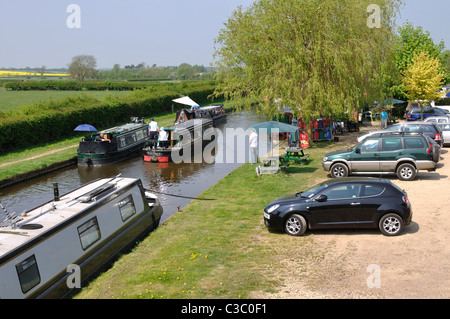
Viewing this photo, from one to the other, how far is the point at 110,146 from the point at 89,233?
16.8m

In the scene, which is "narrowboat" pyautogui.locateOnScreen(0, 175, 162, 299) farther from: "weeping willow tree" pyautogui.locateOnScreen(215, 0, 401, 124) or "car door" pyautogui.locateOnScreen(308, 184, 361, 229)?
"weeping willow tree" pyautogui.locateOnScreen(215, 0, 401, 124)

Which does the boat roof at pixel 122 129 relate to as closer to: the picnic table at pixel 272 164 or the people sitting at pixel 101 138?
the people sitting at pixel 101 138

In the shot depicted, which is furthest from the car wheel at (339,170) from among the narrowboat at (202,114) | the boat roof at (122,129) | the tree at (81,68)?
the tree at (81,68)

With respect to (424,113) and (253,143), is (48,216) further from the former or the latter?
(424,113)

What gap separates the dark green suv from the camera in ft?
58.7

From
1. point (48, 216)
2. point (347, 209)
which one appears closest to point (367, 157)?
point (347, 209)

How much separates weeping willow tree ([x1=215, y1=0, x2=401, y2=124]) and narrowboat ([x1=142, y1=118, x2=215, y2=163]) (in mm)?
4887

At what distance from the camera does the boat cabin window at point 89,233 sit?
34.4 feet

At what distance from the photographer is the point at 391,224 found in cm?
1191

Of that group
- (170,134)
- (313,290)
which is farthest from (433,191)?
(170,134)

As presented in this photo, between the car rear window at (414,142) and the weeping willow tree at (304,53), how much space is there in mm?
8121

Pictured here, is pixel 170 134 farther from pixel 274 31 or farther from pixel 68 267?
pixel 68 267

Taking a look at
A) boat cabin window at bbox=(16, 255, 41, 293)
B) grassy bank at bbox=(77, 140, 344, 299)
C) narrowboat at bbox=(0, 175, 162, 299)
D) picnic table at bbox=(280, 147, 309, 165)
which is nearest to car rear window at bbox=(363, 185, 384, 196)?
grassy bank at bbox=(77, 140, 344, 299)
